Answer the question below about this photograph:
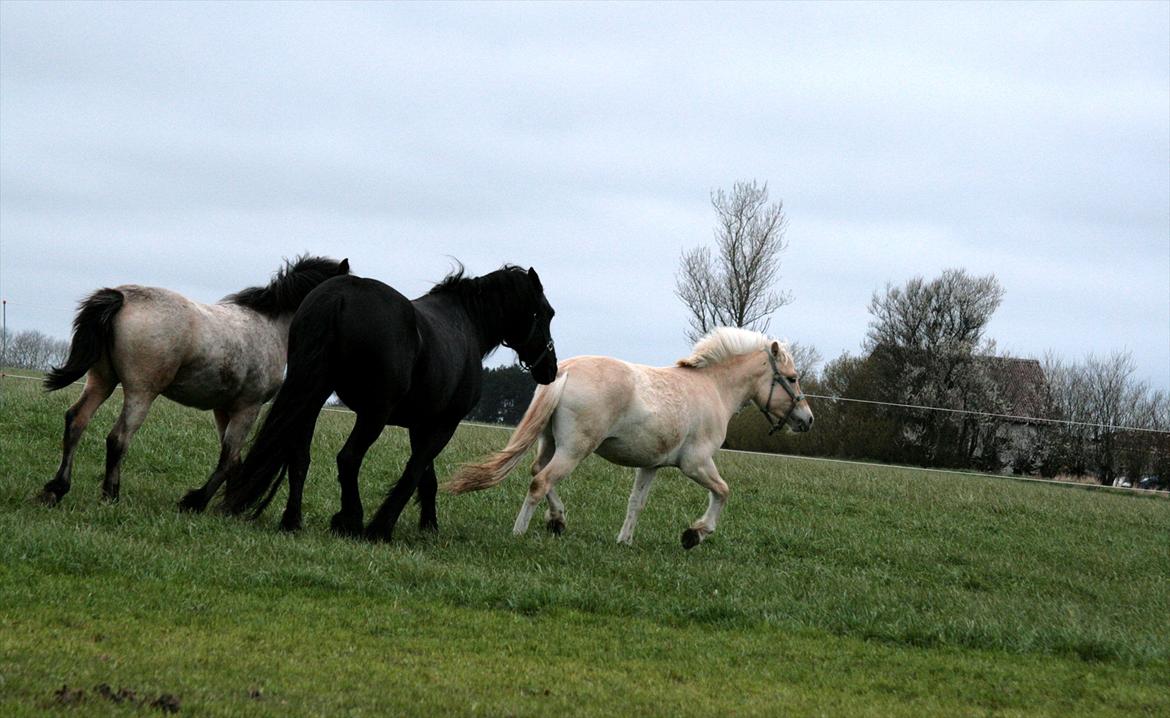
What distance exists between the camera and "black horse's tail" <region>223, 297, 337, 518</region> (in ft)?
26.8

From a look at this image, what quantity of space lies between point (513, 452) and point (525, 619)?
305cm

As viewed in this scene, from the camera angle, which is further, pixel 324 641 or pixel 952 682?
pixel 952 682

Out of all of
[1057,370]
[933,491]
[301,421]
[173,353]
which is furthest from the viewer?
[1057,370]

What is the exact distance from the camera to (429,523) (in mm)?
10086

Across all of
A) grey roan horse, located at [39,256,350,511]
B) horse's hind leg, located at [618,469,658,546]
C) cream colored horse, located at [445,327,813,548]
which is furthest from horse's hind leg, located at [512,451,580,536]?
grey roan horse, located at [39,256,350,511]

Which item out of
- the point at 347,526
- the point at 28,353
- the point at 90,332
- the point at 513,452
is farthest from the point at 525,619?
the point at 28,353

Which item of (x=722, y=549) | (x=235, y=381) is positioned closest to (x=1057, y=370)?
(x=722, y=549)

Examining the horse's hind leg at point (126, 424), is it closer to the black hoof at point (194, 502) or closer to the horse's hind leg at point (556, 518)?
the black hoof at point (194, 502)

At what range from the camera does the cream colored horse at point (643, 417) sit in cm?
1009

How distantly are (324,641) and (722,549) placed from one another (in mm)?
6151

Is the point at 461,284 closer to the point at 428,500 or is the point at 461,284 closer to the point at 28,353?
the point at 428,500

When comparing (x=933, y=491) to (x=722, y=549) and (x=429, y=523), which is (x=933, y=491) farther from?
(x=429, y=523)

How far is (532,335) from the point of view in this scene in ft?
32.8

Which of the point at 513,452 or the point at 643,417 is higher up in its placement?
the point at 643,417
